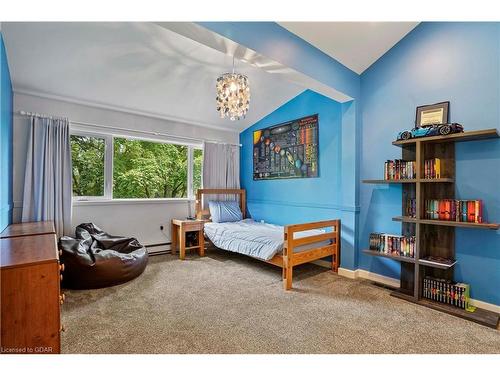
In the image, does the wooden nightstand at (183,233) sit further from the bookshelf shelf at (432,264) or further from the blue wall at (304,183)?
the bookshelf shelf at (432,264)

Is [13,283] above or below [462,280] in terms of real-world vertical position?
above

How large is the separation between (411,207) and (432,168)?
0.43 metres

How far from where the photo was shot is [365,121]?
304 centimetres

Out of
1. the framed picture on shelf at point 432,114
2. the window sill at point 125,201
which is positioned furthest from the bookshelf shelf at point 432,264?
the window sill at point 125,201

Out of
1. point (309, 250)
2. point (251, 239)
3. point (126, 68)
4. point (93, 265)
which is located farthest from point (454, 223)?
point (126, 68)

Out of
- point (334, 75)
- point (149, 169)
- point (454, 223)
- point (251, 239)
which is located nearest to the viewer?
point (454, 223)

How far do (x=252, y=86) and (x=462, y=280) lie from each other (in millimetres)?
3167

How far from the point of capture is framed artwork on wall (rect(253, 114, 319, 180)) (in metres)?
3.61

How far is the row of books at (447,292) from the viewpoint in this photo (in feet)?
7.21

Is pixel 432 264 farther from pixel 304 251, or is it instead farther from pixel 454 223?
pixel 304 251

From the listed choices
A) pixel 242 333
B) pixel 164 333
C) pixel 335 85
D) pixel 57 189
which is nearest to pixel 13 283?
pixel 164 333

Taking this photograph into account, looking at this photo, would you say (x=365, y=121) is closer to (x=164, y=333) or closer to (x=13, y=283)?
(x=164, y=333)

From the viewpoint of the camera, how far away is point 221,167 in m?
4.56

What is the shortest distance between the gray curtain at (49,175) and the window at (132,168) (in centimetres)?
32
